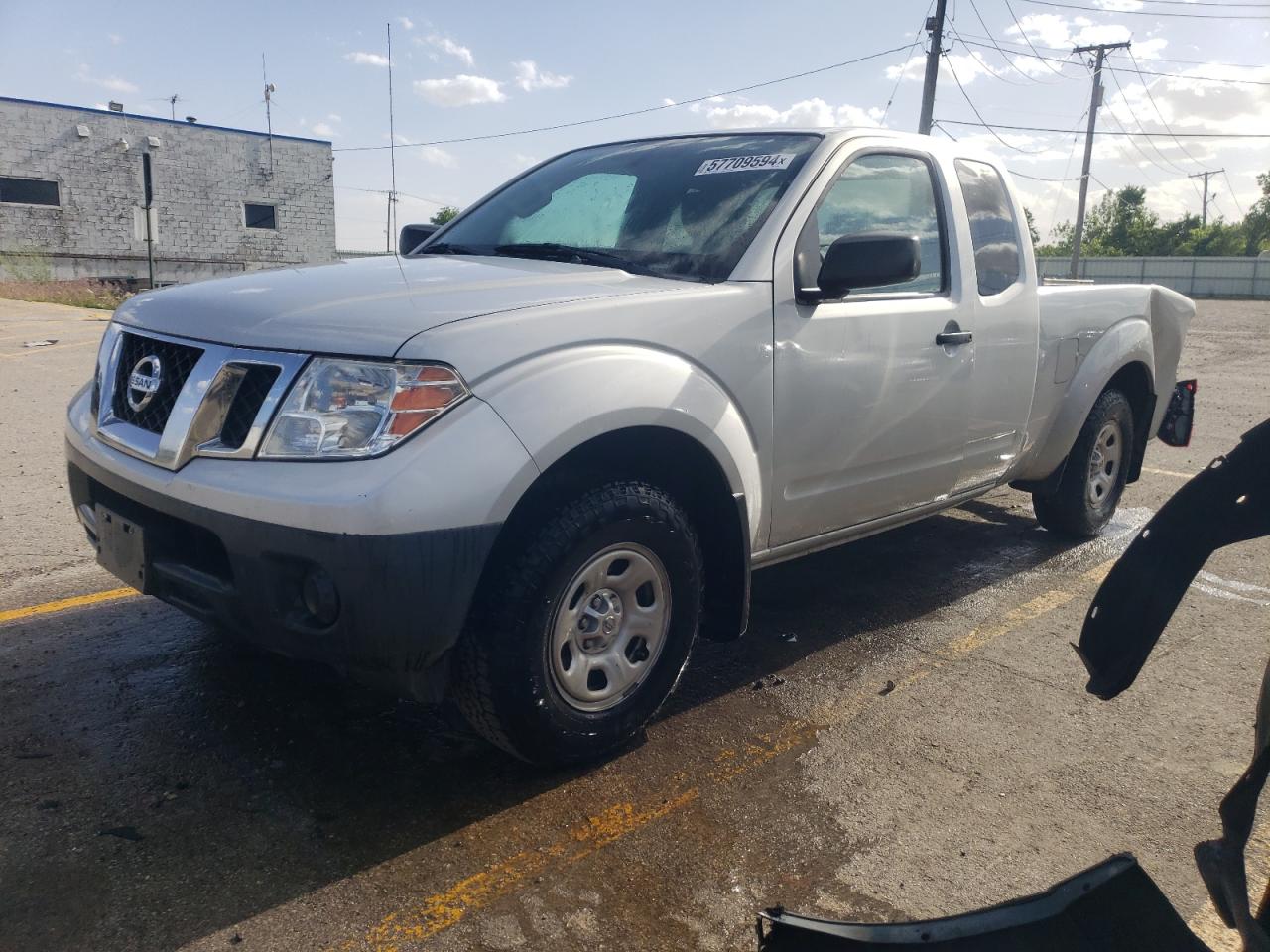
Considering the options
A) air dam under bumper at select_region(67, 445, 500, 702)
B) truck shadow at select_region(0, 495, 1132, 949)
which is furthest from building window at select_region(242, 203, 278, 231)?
air dam under bumper at select_region(67, 445, 500, 702)

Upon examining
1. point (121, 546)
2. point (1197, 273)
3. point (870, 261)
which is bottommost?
point (121, 546)

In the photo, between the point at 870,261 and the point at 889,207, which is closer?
the point at 870,261

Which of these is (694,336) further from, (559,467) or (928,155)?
(928,155)

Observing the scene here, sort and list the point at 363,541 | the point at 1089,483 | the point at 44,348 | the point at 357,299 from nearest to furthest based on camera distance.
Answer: the point at 363,541
the point at 357,299
the point at 1089,483
the point at 44,348

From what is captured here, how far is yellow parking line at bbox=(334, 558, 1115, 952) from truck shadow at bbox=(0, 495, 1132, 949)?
102 millimetres

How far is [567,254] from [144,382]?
1426mm

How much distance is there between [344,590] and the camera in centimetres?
239

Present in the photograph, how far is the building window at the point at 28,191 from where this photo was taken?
3166 centimetres

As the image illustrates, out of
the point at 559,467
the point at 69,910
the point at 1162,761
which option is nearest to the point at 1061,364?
the point at 1162,761

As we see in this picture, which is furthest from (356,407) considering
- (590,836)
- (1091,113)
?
(1091,113)

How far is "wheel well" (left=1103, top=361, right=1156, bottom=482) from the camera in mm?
5355

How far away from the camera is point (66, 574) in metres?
4.56

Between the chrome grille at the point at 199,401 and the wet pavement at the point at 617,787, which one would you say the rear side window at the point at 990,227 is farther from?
the chrome grille at the point at 199,401

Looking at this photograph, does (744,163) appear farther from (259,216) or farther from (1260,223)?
(1260,223)
